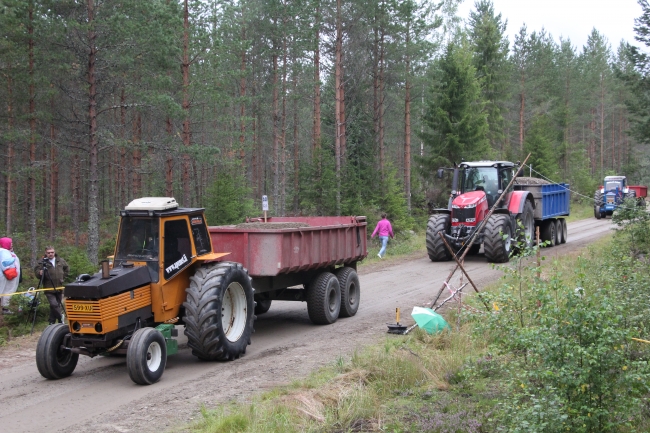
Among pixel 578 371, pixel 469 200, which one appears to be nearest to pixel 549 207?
pixel 469 200

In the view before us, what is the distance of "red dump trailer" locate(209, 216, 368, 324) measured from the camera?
9617mm

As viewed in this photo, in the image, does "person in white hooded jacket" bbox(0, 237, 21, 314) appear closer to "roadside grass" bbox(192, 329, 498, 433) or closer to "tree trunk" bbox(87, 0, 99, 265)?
"roadside grass" bbox(192, 329, 498, 433)

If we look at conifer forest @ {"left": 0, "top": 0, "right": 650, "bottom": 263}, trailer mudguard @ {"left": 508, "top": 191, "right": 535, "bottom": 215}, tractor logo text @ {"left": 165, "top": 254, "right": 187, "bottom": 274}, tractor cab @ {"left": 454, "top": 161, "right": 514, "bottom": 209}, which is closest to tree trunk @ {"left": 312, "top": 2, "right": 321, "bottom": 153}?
conifer forest @ {"left": 0, "top": 0, "right": 650, "bottom": 263}

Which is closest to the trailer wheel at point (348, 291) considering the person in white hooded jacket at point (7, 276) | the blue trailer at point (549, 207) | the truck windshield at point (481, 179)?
the person in white hooded jacket at point (7, 276)

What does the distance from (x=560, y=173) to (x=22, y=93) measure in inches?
1548

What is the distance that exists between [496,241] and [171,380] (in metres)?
11.7

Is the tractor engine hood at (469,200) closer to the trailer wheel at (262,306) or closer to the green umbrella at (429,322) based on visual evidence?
the trailer wheel at (262,306)

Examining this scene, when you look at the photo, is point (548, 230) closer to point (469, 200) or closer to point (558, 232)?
point (558, 232)

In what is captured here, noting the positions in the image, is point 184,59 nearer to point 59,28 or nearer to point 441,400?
point 59,28

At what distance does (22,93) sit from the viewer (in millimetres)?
A: 21078

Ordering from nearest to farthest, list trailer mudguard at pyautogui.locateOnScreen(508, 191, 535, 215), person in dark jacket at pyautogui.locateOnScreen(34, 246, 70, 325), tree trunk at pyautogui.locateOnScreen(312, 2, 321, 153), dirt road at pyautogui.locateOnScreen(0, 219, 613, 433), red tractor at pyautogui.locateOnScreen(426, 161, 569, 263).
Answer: dirt road at pyautogui.locateOnScreen(0, 219, 613, 433)
person in dark jacket at pyautogui.locateOnScreen(34, 246, 70, 325)
red tractor at pyautogui.locateOnScreen(426, 161, 569, 263)
trailer mudguard at pyautogui.locateOnScreen(508, 191, 535, 215)
tree trunk at pyautogui.locateOnScreen(312, 2, 321, 153)

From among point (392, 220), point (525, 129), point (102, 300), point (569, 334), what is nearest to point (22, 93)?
point (392, 220)

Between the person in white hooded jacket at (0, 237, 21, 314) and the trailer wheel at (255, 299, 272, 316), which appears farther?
the trailer wheel at (255, 299, 272, 316)

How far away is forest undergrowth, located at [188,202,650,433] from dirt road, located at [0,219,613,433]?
490mm
